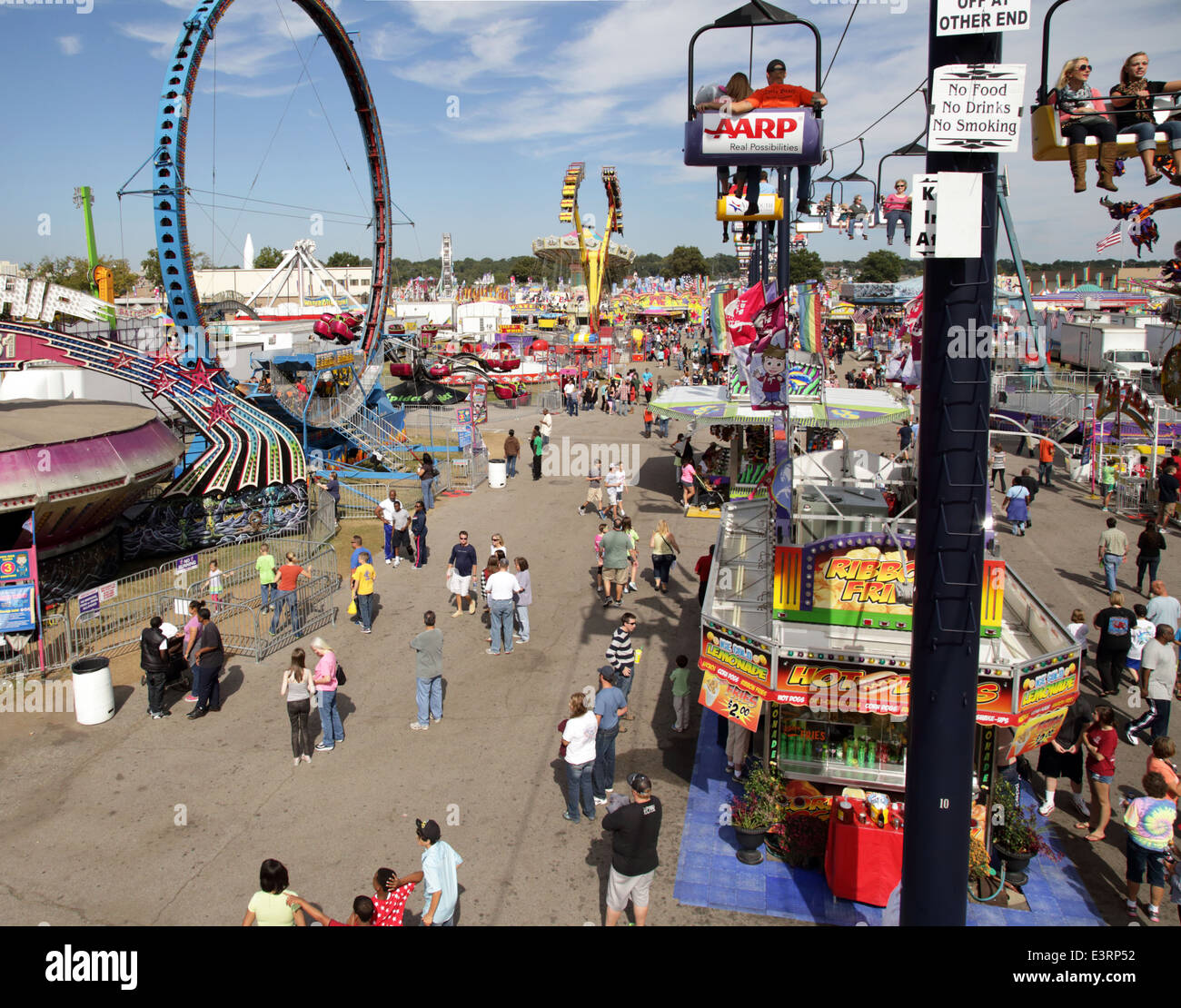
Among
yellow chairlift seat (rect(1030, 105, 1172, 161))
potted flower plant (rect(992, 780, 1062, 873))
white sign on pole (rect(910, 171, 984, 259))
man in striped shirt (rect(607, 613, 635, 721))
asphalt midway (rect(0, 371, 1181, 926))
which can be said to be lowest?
asphalt midway (rect(0, 371, 1181, 926))

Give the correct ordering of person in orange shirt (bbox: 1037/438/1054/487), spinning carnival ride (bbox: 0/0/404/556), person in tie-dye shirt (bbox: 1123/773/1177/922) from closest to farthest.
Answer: person in tie-dye shirt (bbox: 1123/773/1177/922)
spinning carnival ride (bbox: 0/0/404/556)
person in orange shirt (bbox: 1037/438/1054/487)

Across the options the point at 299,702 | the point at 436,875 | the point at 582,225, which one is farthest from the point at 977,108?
the point at 582,225

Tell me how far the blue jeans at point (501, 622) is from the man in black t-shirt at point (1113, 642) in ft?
24.4

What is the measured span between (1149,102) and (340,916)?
7.57 metres

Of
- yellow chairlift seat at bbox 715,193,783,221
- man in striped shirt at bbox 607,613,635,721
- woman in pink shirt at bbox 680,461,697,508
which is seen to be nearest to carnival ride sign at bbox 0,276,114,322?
woman in pink shirt at bbox 680,461,697,508

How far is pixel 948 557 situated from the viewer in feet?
16.0

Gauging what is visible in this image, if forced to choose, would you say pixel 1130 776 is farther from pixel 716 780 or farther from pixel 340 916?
pixel 340 916

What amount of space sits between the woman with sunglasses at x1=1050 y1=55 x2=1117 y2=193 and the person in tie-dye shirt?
4.77 m

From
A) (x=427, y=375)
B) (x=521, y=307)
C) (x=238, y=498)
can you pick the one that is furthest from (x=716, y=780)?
(x=521, y=307)

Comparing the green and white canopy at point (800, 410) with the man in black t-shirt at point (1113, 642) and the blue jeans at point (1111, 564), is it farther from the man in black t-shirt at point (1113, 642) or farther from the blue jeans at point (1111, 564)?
the man in black t-shirt at point (1113, 642)

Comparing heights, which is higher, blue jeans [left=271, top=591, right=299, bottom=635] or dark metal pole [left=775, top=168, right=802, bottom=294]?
dark metal pole [left=775, top=168, right=802, bottom=294]

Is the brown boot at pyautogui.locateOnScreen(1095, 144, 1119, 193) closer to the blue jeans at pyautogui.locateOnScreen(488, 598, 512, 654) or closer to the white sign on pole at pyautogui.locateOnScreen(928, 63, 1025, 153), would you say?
the white sign on pole at pyautogui.locateOnScreen(928, 63, 1025, 153)

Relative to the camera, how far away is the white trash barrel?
33.9 ft

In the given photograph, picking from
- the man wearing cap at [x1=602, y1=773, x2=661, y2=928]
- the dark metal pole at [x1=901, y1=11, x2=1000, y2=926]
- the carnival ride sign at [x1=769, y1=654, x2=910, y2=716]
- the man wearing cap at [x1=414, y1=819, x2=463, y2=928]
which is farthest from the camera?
the carnival ride sign at [x1=769, y1=654, x2=910, y2=716]
